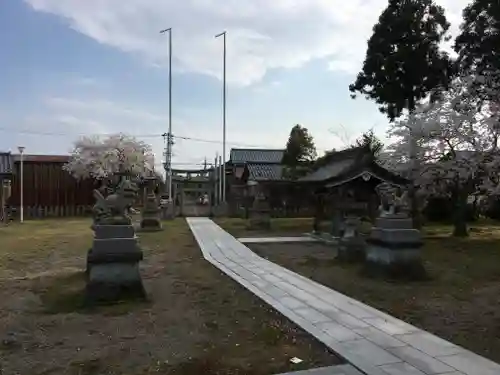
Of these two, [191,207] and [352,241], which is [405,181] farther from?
[191,207]

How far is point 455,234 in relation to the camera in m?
16.5

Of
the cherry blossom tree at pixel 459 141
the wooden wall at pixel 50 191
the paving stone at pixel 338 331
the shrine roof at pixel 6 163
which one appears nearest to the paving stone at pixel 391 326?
the paving stone at pixel 338 331

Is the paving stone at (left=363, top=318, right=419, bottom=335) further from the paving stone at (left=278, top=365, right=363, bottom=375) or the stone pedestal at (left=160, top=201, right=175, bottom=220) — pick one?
the stone pedestal at (left=160, top=201, right=175, bottom=220)

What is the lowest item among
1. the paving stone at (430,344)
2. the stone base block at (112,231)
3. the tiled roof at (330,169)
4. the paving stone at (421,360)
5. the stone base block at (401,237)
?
the paving stone at (430,344)

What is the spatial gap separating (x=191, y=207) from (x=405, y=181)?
16.7 metres

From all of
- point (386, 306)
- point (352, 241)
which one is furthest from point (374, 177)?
point (386, 306)

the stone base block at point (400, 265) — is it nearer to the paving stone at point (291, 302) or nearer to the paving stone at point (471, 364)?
the paving stone at point (291, 302)

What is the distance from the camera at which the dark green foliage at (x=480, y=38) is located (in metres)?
13.5

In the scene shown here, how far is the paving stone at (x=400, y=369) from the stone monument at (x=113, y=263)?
3.84 metres

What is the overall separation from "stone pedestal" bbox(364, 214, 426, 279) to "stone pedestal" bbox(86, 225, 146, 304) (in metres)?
4.44

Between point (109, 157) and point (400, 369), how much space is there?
28.9 m

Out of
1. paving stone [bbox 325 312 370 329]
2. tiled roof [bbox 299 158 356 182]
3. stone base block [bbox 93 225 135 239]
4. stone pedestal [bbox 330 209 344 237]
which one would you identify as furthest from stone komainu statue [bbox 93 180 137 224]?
tiled roof [bbox 299 158 356 182]

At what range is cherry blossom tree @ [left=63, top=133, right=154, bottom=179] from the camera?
28.5 metres

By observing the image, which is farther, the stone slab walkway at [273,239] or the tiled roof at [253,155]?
the tiled roof at [253,155]
